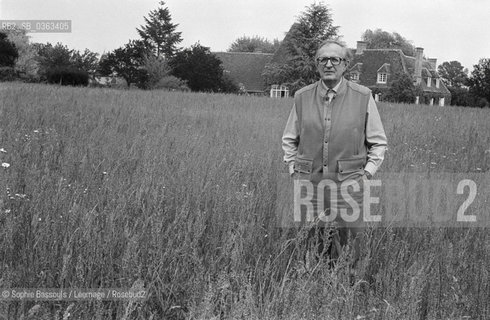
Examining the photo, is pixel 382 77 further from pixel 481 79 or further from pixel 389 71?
pixel 481 79

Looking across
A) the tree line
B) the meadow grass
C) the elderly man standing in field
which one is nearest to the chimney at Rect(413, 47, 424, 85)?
the tree line

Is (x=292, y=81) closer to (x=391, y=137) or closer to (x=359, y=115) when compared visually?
(x=391, y=137)

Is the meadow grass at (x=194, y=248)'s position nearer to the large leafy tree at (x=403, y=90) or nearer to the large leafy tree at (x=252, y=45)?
the large leafy tree at (x=403, y=90)

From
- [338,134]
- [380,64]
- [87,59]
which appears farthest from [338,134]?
[87,59]

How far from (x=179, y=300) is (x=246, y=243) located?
2.06 ft

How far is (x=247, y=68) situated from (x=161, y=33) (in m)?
12.3

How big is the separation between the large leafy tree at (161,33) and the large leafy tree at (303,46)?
17.5m

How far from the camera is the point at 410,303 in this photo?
8.01 feet

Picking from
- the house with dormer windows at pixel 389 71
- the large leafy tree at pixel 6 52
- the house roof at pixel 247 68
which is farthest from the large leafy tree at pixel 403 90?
the large leafy tree at pixel 6 52

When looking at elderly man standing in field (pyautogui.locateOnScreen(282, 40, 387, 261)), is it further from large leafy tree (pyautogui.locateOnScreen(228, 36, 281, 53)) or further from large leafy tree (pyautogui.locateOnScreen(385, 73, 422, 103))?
large leafy tree (pyautogui.locateOnScreen(228, 36, 281, 53))

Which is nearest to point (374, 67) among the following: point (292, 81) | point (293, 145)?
point (292, 81)

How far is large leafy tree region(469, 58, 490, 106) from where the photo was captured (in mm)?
51031

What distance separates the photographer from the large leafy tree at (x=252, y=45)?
8644 cm

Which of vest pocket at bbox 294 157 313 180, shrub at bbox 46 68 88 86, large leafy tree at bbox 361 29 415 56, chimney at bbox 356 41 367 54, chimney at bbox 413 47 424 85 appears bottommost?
vest pocket at bbox 294 157 313 180
